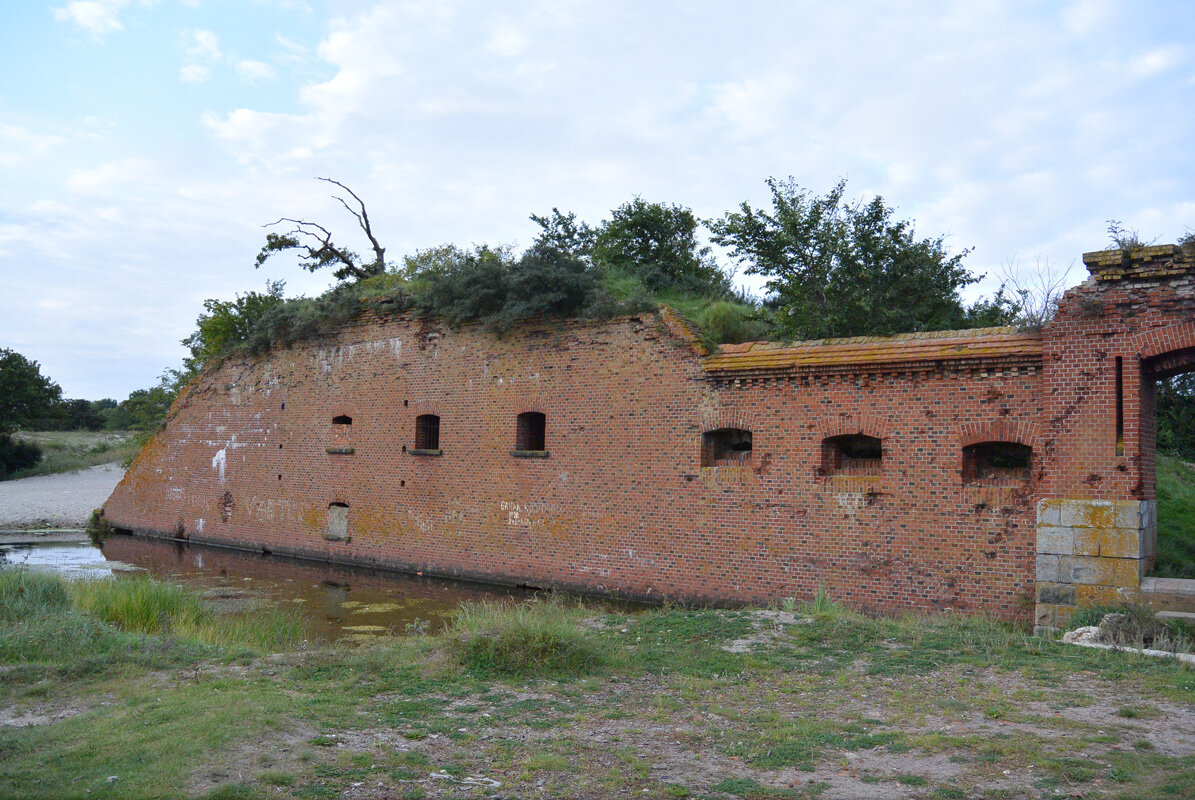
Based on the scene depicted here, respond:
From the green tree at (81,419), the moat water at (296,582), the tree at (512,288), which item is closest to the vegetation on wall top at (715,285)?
the tree at (512,288)

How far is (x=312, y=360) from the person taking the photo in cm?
1867

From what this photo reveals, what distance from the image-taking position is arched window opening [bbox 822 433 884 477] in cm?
1138

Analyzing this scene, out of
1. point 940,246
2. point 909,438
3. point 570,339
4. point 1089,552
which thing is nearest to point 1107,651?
point 1089,552

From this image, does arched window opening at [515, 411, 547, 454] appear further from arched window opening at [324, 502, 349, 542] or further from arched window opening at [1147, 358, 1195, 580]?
arched window opening at [1147, 358, 1195, 580]

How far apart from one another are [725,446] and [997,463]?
3762 millimetres

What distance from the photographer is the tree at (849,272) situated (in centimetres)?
1579

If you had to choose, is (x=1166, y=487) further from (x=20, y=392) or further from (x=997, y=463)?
(x=20, y=392)

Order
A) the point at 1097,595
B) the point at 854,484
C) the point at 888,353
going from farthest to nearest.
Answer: the point at 854,484
the point at 888,353
the point at 1097,595

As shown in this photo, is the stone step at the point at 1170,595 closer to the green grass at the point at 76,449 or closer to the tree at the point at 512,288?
the tree at the point at 512,288

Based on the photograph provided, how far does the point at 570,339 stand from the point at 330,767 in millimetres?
10140

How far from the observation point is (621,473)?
524 inches

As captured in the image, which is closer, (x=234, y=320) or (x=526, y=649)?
(x=526, y=649)

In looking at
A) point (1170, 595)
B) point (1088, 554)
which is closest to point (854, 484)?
point (1088, 554)

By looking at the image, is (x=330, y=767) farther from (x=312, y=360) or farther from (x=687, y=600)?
(x=312, y=360)
